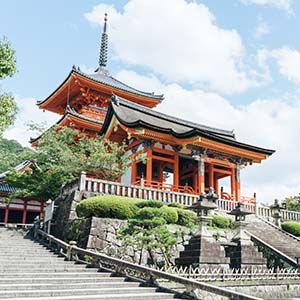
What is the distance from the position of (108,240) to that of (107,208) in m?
1.25

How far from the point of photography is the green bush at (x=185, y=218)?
50.6 feet

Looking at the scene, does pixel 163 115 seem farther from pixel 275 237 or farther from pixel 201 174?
pixel 275 237

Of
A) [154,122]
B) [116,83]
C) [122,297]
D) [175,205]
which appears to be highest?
[116,83]

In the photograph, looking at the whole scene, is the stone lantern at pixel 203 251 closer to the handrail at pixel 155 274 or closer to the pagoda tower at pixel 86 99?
the handrail at pixel 155 274

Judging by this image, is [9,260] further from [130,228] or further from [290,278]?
[290,278]

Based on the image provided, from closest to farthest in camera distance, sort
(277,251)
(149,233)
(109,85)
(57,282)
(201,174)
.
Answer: (57,282)
(149,233)
(277,251)
(201,174)
(109,85)

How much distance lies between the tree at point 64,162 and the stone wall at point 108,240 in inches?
195

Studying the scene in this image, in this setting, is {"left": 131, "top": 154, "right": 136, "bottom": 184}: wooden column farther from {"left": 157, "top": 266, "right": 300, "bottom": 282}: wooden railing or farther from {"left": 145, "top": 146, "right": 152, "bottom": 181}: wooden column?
{"left": 157, "top": 266, "right": 300, "bottom": 282}: wooden railing

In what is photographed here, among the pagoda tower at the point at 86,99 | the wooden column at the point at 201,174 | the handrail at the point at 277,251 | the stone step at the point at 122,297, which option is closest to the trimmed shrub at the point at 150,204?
the stone step at the point at 122,297

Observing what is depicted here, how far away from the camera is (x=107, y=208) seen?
14.3 meters

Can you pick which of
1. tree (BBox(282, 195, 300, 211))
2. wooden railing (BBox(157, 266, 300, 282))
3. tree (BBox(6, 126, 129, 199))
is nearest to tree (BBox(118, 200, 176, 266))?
wooden railing (BBox(157, 266, 300, 282))

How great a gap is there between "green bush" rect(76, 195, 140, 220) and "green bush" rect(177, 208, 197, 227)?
2.05 metres

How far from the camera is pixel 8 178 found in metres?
23.0

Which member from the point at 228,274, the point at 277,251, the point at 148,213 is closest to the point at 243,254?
the point at 228,274
